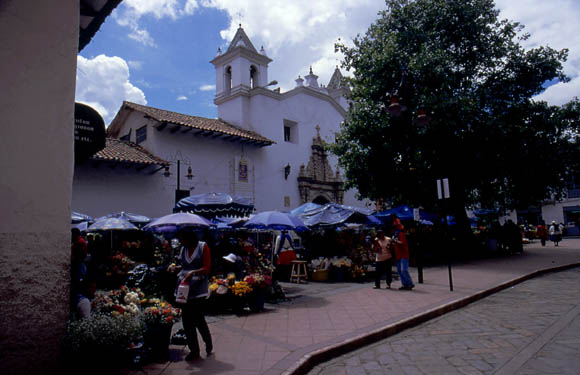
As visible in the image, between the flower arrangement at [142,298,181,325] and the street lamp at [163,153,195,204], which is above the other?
the street lamp at [163,153,195,204]

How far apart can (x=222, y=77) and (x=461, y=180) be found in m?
15.4

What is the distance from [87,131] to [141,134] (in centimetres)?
1603

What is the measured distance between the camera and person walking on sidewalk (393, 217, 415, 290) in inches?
403

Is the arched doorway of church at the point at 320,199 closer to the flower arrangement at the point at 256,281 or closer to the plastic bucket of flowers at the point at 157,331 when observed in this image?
the flower arrangement at the point at 256,281

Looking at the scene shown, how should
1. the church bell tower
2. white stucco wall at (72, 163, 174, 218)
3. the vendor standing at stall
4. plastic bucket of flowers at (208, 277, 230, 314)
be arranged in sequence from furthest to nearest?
the church bell tower, white stucco wall at (72, 163, 174, 218), plastic bucket of flowers at (208, 277, 230, 314), the vendor standing at stall

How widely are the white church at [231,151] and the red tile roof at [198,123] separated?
6 centimetres

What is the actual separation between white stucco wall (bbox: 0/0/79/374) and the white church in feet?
40.4

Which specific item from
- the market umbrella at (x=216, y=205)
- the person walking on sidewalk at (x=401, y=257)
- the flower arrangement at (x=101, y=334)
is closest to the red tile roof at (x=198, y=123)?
the market umbrella at (x=216, y=205)

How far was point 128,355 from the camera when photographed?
14.6 ft

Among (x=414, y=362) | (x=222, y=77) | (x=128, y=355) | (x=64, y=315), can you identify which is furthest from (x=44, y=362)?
(x=222, y=77)

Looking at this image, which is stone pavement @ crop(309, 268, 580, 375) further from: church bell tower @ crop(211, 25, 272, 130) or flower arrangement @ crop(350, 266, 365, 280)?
church bell tower @ crop(211, 25, 272, 130)

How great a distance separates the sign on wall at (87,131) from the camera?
5.22 meters

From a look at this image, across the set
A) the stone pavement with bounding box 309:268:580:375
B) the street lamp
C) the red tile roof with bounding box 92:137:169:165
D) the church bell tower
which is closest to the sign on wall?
the stone pavement with bounding box 309:268:580:375

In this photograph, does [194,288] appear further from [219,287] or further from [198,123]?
[198,123]
